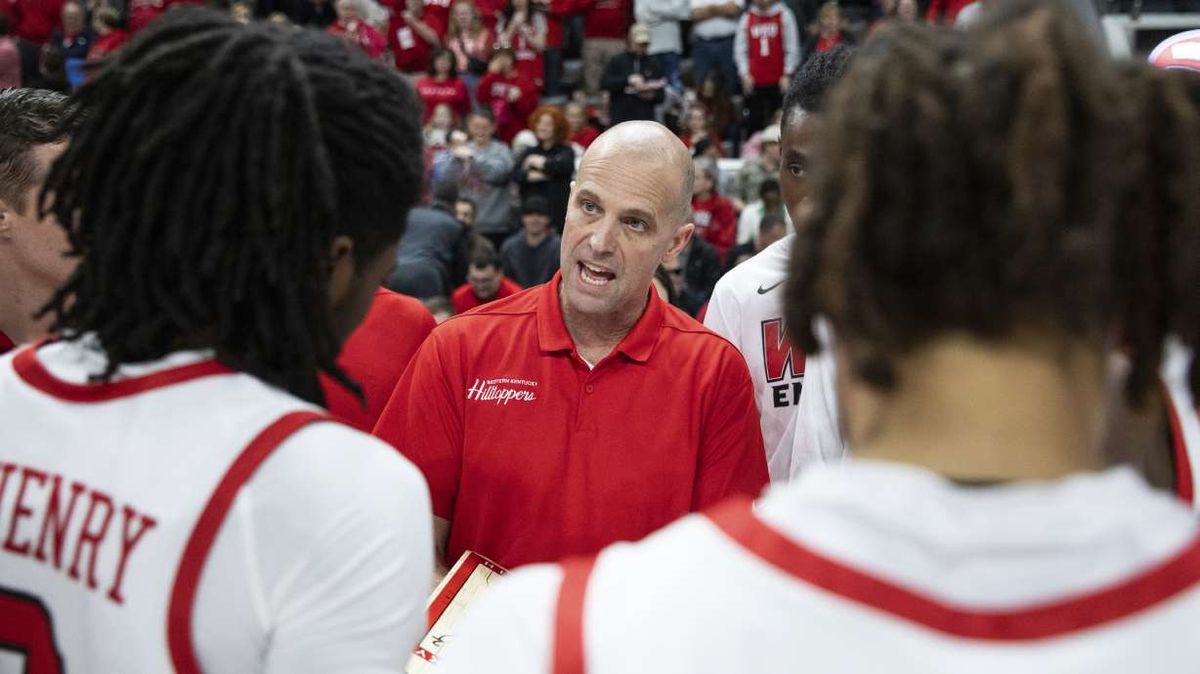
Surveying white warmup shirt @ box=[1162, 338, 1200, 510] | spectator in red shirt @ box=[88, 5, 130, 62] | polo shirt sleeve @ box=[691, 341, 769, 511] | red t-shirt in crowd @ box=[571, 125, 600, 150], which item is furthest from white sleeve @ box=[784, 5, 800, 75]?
white warmup shirt @ box=[1162, 338, 1200, 510]

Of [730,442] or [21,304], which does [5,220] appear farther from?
[730,442]

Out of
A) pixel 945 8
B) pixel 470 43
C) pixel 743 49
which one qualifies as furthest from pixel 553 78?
pixel 945 8

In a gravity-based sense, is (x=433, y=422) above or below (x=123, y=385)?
below

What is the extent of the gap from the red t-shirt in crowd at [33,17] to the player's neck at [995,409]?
49.1 ft

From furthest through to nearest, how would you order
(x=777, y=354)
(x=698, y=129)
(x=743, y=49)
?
1. (x=743, y=49)
2. (x=698, y=129)
3. (x=777, y=354)

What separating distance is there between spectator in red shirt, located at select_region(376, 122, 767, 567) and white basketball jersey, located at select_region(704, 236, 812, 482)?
222mm

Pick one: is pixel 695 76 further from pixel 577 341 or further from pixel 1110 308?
pixel 1110 308

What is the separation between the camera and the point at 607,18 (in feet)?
46.1

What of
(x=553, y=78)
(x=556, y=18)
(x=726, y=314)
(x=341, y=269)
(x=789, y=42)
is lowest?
(x=553, y=78)

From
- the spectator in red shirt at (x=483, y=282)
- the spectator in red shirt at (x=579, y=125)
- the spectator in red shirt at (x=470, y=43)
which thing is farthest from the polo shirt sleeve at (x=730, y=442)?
the spectator in red shirt at (x=470, y=43)

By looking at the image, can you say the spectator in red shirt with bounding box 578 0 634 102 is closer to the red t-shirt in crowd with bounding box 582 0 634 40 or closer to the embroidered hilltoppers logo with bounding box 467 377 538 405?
the red t-shirt in crowd with bounding box 582 0 634 40

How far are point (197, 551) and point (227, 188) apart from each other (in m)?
0.39

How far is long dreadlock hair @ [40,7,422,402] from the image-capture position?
1.45 metres

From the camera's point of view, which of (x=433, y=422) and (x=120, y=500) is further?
(x=433, y=422)
